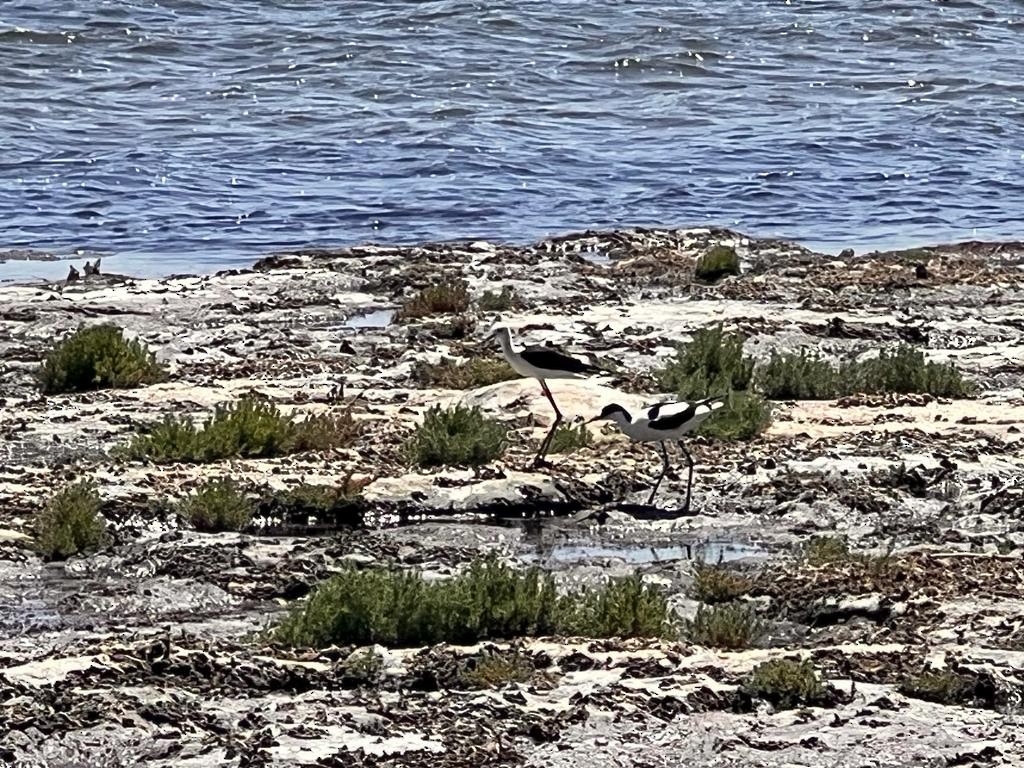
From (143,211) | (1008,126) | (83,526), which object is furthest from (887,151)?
(83,526)

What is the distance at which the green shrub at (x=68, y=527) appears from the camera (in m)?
12.7

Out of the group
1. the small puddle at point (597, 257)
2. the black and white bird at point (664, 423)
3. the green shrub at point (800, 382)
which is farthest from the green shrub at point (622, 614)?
the small puddle at point (597, 257)

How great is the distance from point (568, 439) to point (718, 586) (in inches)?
141

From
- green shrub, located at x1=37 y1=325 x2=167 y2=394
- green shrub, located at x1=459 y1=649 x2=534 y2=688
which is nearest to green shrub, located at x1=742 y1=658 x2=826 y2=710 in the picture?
green shrub, located at x1=459 y1=649 x2=534 y2=688

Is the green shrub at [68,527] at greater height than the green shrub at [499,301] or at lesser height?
greater

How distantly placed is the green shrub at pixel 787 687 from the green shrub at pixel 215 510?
15.3ft

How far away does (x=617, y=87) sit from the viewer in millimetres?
40938

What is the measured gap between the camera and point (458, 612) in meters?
10.8

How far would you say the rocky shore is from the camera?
9430 mm

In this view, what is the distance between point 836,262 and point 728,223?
4376mm

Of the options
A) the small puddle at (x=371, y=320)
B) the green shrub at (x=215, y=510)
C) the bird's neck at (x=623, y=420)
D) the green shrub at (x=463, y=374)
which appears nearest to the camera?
the green shrub at (x=215, y=510)

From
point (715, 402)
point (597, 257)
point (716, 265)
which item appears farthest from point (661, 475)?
point (597, 257)

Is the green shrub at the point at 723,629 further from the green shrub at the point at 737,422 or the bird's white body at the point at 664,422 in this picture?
the green shrub at the point at 737,422

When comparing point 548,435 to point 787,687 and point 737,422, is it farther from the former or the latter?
point 787,687
